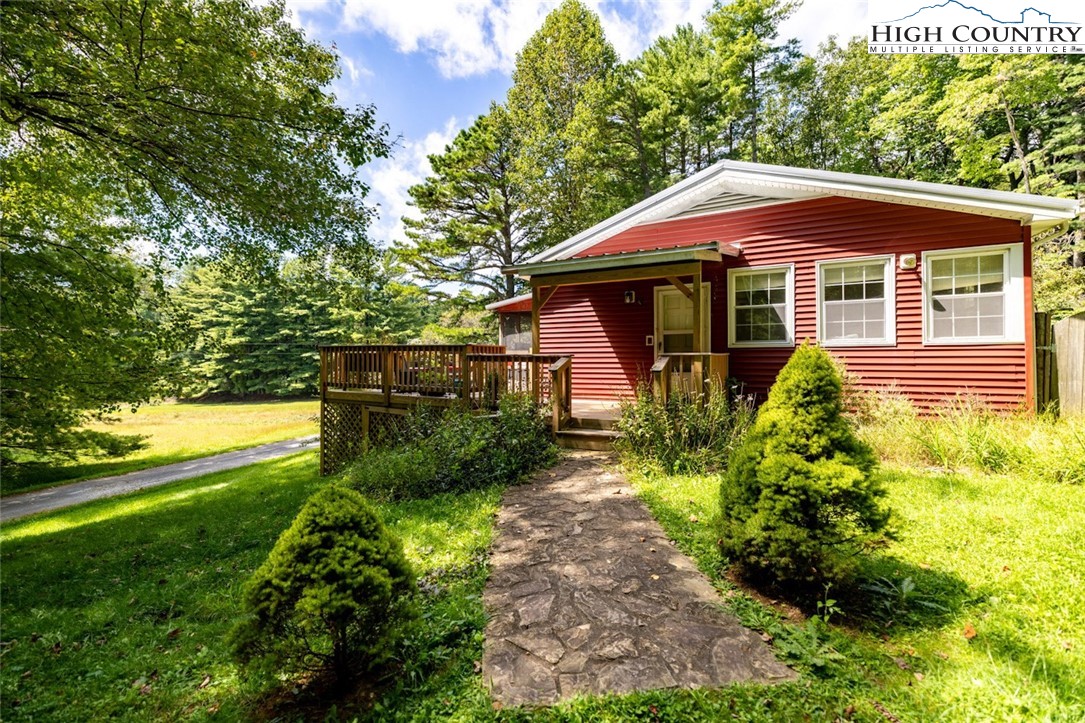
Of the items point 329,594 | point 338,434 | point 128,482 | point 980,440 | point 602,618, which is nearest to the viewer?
point 329,594

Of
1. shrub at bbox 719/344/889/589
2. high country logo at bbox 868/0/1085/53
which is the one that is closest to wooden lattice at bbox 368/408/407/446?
shrub at bbox 719/344/889/589

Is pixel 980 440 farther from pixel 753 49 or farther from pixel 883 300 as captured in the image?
pixel 753 49

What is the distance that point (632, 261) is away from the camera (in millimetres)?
7465

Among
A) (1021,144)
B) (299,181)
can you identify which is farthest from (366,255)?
(1021,144)

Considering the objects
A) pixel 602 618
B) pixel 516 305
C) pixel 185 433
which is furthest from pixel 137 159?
pixel 185 433

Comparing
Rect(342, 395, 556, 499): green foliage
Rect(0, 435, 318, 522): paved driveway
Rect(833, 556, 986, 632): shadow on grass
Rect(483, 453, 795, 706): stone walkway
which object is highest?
Rect(342, 395, 556, 499): green foliage

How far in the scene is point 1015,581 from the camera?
3010 millimetres

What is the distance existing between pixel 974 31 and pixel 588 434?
9.73 meters

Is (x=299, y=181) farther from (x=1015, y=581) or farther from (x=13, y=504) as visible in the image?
(x=13, y=504)

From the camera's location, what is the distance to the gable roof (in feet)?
20.3

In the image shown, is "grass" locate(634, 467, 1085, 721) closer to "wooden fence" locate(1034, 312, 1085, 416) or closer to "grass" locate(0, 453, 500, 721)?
"grass" locate(0, 453, 500, 721)

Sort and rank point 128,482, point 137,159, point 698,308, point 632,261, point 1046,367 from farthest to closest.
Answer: point 128,482 → point 632,261 → point 698,308 → point 1046,367 → point 137,159

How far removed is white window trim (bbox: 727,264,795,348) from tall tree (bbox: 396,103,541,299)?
44.9 ft

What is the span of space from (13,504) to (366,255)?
1170 cm
